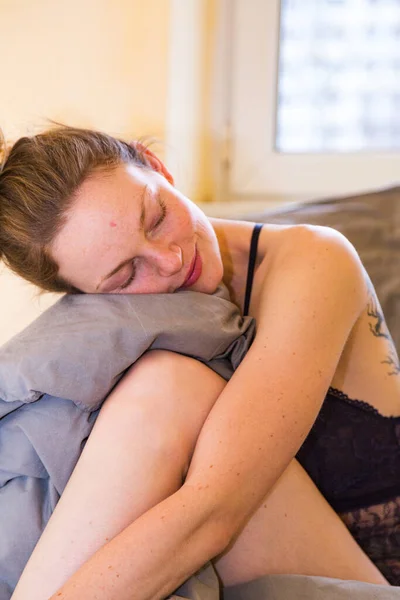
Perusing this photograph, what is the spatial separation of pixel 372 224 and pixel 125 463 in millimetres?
764

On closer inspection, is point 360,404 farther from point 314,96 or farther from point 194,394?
point 314,96

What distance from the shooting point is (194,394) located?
0.90 metres

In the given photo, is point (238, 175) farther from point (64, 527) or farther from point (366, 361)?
point (64, 527)

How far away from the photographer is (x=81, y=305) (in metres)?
0.97

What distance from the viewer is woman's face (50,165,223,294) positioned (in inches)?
38.0

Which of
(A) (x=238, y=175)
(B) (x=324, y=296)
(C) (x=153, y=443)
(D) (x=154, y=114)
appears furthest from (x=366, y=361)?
(A) (x=238, y=175)

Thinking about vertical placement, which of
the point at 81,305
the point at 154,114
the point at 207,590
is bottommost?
the point at 207,590

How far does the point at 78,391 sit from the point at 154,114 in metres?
1.02

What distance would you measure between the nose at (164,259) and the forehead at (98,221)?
1.6 inches

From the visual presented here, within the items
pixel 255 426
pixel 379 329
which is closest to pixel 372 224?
pixel 379 329

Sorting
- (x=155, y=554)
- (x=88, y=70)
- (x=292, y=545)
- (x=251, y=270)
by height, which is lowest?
(x=292, y=545)

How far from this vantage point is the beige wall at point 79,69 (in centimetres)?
167

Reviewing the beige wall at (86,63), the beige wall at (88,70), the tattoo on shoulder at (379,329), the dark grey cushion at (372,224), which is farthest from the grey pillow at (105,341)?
the beige wall at (86,63)

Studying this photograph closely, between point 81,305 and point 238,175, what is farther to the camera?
point 238,175
